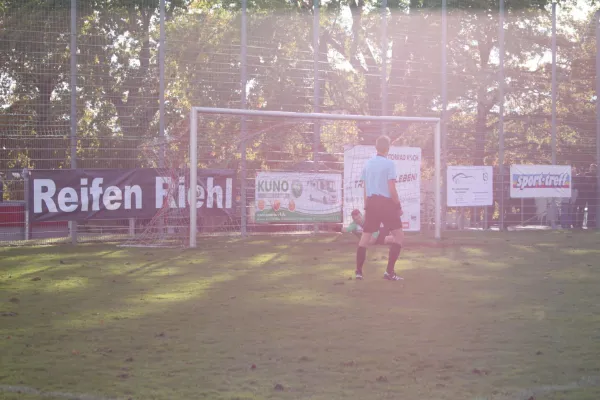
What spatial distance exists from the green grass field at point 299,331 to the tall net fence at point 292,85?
7342 millimetres

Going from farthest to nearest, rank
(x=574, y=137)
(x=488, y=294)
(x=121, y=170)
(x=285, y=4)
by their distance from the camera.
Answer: (x=574, y=137), (x=285, y=4), (x=121, y=170), (x=488, y=294)

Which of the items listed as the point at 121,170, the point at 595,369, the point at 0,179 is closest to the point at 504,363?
the point at 595,369

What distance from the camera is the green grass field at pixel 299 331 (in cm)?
506

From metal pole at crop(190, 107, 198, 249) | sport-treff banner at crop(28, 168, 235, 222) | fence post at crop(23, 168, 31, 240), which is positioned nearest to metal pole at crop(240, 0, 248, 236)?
sport-treff banner at crop(28, 168, 235, 222)

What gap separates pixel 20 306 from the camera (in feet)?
28.1

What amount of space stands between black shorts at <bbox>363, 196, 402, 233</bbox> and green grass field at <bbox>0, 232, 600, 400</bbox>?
758mm

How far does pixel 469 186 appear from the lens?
24.4 metres

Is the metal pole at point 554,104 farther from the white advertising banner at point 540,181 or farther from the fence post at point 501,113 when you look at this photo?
the fence post at point 501,113

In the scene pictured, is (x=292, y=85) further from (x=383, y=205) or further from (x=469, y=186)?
(x=383, y=205)

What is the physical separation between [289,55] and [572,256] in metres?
11.3

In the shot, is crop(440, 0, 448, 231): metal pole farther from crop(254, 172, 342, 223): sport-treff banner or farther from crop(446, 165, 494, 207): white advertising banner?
crop(254, 172, 342, 223): sport-treff banner

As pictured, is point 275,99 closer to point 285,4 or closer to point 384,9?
point 285,4

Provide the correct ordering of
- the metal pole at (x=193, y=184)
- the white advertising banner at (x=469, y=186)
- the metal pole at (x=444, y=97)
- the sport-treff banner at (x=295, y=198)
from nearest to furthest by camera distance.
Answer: the metal pole at (x=193, y=184) → the sport-treff banner at (x=295, y=198) → the white advertising banner at (x=469, y=186) → the metal pole at (x=444, y=97)

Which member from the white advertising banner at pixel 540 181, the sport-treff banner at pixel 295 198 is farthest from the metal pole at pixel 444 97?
the sport-treff banner at pixel 295 198
